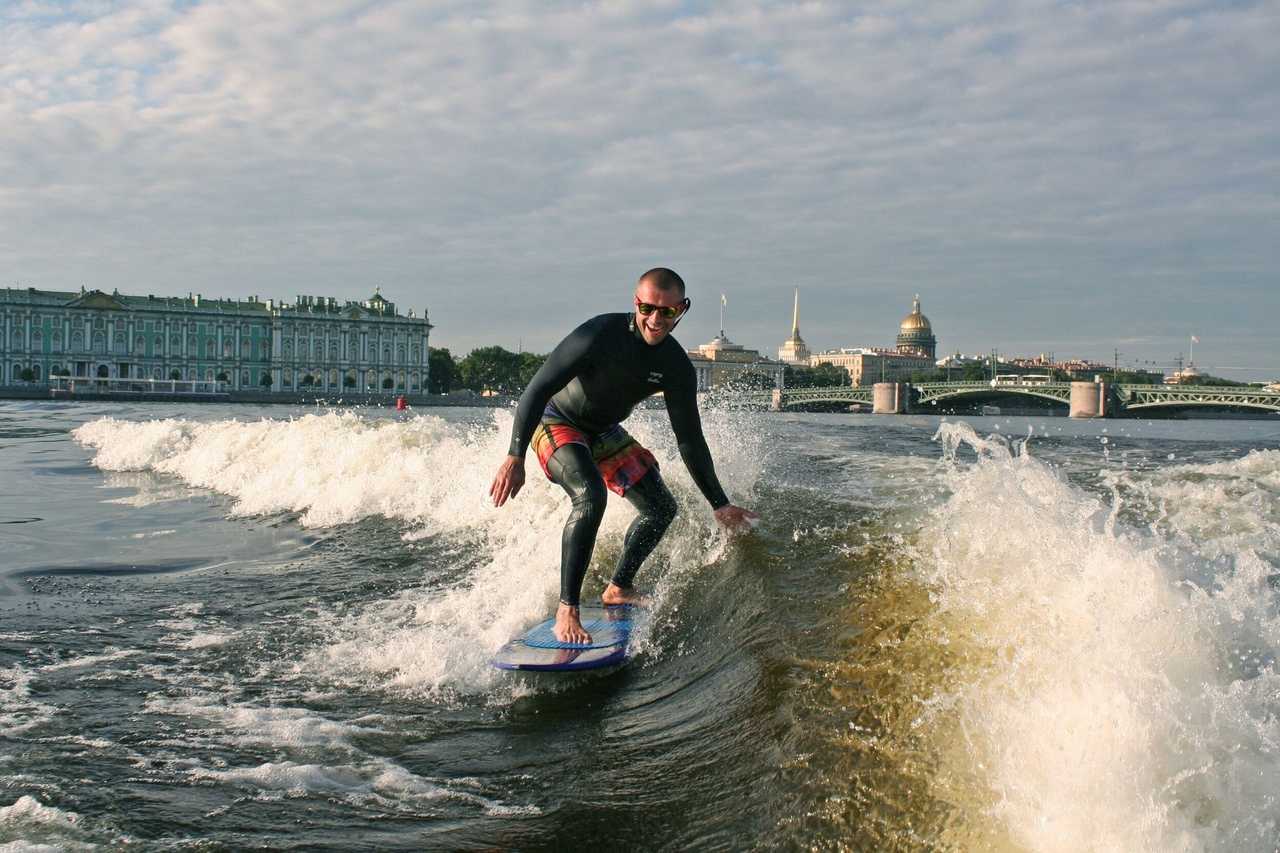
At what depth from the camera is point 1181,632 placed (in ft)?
10.7

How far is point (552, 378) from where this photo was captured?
554cm

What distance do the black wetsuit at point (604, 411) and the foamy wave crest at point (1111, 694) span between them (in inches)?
77.1

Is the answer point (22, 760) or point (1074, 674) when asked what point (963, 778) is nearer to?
point (1074, 674)

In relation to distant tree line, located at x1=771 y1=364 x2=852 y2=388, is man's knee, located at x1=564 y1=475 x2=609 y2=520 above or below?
below

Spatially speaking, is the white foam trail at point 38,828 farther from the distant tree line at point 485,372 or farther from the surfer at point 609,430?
the distant tree line at point 485,372

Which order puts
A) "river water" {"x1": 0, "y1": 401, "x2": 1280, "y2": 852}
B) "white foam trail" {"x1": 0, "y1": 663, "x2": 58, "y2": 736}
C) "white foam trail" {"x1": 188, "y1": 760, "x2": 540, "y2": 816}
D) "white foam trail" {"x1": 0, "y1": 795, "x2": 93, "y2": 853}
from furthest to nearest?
"white foam trail" {"x1": 0, "y1": 663, "x2": 58, "y2": 736}, "white foam trail" {"x1": 188, "y1": 760, "x2": 540, "y2": 816}, "white foam trail" {"x1": 0, "y1": 795, "x2": 93, "y2": 853}, "river water" {"x1": 0, "y1": 401, "x2": 1280, "y2": 852}

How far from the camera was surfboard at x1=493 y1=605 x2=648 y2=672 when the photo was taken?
16.3 ft

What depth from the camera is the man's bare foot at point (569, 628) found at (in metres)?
5.18

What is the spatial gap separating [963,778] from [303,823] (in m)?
2.21

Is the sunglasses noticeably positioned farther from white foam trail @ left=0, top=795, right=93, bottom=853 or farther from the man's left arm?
white foam trail @ left=0, top=795, right=93, bottom=853

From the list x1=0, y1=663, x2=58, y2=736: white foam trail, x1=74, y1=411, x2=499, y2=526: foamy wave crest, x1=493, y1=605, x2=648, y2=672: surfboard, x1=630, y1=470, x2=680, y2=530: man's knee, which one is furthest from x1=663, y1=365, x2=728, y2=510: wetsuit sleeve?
x1=74, y1=411, x2=499, y2=526: foamy wave crest

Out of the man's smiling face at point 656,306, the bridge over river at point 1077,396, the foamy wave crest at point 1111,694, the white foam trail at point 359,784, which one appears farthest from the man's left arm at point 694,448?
the bridge over river at point 1077,396

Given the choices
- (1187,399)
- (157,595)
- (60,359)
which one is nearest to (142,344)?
(60,359)

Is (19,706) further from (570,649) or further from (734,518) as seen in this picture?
(734,518)
